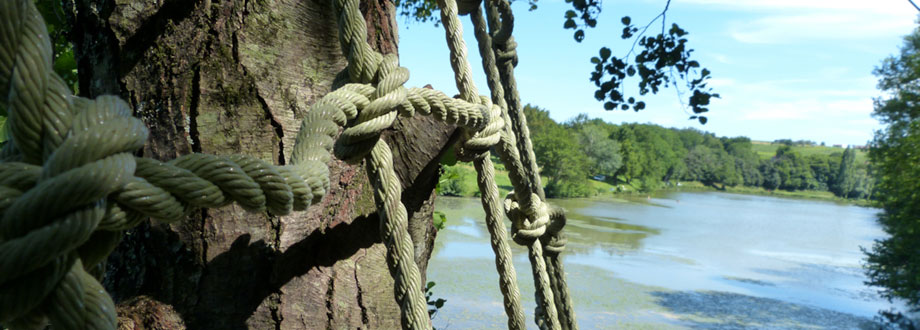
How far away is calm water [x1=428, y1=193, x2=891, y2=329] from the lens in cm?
938

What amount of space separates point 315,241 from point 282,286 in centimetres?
10

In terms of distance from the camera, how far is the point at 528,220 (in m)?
1.75

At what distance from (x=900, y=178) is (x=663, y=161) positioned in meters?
26.6

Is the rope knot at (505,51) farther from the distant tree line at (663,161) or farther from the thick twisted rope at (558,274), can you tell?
the distant tree line at (663,161)

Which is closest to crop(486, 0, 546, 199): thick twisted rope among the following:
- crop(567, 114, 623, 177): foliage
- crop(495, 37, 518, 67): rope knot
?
crop(495, 37, 518, 67): rope knot

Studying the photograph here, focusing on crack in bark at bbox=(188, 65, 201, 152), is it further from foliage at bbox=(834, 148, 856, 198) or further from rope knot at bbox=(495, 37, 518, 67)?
foliage at bbox=(834, 148, 856, 198)

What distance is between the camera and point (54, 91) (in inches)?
19.3

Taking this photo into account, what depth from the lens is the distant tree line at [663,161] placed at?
26953 mm

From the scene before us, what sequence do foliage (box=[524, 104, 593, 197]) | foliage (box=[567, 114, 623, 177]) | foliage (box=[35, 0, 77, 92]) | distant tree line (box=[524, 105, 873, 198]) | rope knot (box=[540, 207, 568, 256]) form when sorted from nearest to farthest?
foliage (box=[35, 0, 77, 92]) < rope knot (box=[540, 207, 568, 256]) < foliage (box=[524, 104, 593, 197]) < distant tree line (box=[524, 105, 873, 198]) < foliage (box=[567, 114, 623, 177])

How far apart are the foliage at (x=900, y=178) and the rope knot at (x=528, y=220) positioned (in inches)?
501

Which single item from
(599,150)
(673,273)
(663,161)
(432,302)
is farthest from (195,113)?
(663,161)

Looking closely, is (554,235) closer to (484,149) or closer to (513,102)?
(513,102)

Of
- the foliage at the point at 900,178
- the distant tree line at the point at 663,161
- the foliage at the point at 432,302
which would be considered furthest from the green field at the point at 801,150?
the foliage at the point at 432,302

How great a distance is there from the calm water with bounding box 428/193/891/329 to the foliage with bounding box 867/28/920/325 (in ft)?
2.74
